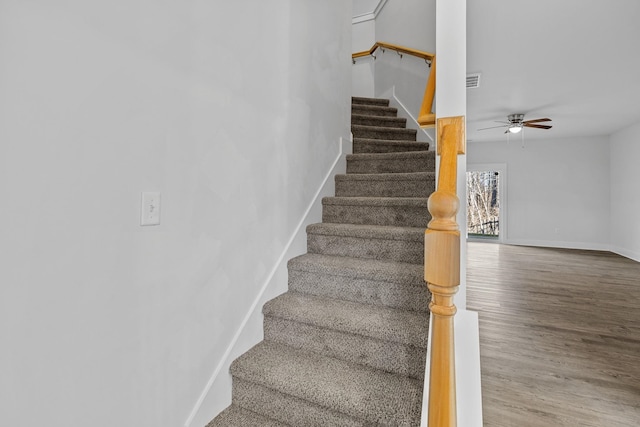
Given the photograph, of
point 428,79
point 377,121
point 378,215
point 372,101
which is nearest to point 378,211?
point 378,215

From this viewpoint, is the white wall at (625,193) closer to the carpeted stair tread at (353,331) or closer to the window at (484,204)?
the window at (484,204)

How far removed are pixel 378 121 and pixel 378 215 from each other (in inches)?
75.0

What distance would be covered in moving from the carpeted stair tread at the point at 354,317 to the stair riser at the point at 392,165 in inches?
51.2

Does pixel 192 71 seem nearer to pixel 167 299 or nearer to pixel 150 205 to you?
pixel 150 205

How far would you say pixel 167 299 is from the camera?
113cm

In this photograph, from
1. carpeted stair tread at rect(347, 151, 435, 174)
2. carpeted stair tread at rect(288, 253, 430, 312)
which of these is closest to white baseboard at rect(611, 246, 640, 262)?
carpeted stair tread at rect(347, 151, 435, 174)

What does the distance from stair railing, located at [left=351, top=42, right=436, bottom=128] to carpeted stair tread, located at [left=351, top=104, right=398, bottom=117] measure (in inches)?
26.1

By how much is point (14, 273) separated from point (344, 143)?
231cm

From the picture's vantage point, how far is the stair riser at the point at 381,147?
2.97 meters

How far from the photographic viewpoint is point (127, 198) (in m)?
0.99

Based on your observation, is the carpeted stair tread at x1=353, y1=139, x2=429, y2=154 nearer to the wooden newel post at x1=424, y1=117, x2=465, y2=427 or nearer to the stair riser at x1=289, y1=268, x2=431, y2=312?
the stair riser at x1=289, y1=268, x2=431, y2=312

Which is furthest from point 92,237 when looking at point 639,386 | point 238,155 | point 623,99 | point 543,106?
Result: point 623,99

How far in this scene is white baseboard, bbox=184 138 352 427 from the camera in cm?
127

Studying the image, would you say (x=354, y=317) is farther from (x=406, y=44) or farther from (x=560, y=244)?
(x=560, y=244)
